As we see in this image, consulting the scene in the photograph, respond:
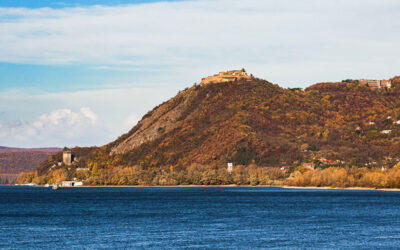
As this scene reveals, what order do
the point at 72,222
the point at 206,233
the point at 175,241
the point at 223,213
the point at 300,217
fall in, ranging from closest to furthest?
1. the point at 175,241
2. the point at 206,233
3. the point at 72,222
4. the point at 300,217
5. the point at 223,213

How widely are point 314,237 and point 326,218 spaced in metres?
32.8

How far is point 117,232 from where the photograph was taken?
96062mm

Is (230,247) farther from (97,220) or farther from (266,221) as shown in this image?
(97,220)

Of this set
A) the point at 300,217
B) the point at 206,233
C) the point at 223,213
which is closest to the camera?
the point at 206,233

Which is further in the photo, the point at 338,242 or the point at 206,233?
the point at 206,233

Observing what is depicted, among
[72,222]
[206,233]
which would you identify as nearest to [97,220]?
Answer: [72,222]

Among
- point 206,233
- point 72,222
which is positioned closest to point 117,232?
point 206,233

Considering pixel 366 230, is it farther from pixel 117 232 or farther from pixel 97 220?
pixel 97 220

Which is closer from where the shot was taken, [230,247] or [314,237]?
[230,247]

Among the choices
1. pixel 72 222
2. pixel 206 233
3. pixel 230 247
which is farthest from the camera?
pixel 72 222

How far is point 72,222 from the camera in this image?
374 ft

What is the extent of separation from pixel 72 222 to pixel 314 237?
44.8m

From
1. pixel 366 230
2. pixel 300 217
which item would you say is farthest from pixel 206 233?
pixel 300 217

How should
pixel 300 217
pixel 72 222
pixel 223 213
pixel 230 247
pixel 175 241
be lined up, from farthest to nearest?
1. pixel 223 213
2. pixel 300 217
3. pixel 72 222
4. pixel 175 241
5. pixel 230 247
